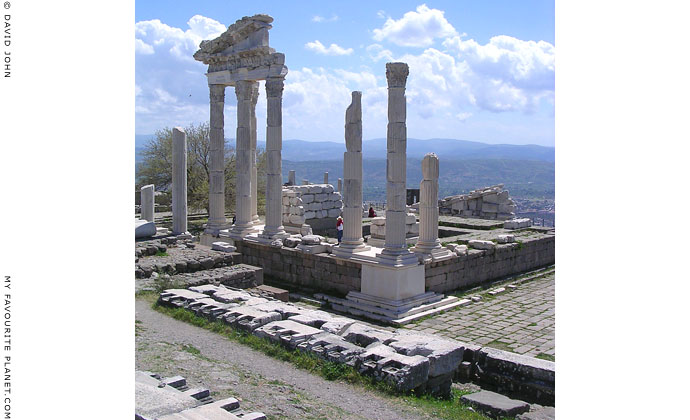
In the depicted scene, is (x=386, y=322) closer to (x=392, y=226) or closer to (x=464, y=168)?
(x=392, y=226)

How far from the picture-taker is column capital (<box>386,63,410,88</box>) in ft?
46.3

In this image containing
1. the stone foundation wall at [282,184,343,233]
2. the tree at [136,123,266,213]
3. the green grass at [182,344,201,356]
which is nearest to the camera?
the green grass at [182,344,201,356]

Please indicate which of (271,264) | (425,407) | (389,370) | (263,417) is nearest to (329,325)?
(389,370)

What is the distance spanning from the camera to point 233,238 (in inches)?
716

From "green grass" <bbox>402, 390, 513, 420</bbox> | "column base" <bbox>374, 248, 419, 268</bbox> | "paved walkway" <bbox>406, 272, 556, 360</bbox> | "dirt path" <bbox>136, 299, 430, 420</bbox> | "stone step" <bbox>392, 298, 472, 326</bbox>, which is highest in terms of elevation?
"column base" <bbox>374, 248, 419, 268</bbox>

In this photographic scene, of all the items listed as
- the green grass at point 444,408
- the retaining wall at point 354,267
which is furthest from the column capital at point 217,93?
the green grass at point 444,408

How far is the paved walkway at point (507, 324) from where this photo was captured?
11375 mm

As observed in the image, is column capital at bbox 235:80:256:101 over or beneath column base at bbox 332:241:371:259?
over

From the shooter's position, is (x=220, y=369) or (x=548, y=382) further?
(x=548, y=382)

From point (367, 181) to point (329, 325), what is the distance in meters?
139

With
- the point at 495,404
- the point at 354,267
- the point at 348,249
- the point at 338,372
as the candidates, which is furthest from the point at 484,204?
the point at 338,372

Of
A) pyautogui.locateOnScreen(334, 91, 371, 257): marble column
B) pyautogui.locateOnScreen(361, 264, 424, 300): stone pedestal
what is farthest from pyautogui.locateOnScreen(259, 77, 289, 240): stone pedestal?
pyautogui.locateOnScreen(361, 264, 424, 300): stone pedestal

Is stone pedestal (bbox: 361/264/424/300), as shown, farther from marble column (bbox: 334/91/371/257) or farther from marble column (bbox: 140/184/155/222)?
marble column (bbox: 140/184/155/222)

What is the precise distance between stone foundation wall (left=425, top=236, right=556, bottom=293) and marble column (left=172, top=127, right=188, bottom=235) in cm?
813
